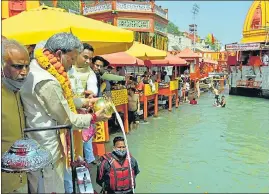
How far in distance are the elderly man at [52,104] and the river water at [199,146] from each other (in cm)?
80

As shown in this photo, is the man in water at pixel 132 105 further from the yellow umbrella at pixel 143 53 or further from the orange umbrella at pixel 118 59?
the yellow umbrella at pixel 143 53

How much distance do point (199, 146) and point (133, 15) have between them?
14.5 m

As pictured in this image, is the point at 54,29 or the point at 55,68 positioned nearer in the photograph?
the point at 55,68

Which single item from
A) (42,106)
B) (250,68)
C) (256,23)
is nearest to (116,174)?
(42,106)

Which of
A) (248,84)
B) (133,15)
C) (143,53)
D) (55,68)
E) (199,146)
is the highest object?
(133,15)

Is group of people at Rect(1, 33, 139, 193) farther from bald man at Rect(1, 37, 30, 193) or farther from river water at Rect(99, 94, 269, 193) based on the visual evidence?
river water at Rect(99, 94, 269, 193)

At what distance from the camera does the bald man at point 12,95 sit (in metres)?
2.03

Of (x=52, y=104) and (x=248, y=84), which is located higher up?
(x=52, y=104)

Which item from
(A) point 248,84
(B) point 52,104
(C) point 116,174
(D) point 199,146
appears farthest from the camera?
(A) point 248,84

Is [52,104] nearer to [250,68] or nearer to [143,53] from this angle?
[143,53]

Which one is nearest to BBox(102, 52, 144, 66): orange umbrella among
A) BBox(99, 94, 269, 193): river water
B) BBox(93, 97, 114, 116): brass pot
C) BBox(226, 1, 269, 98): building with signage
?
BBox(99, 94, 269, 193): river water

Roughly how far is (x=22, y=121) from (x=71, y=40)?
0.66 meters

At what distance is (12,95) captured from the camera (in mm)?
2123

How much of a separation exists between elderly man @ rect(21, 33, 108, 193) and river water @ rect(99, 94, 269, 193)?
0.80 m
